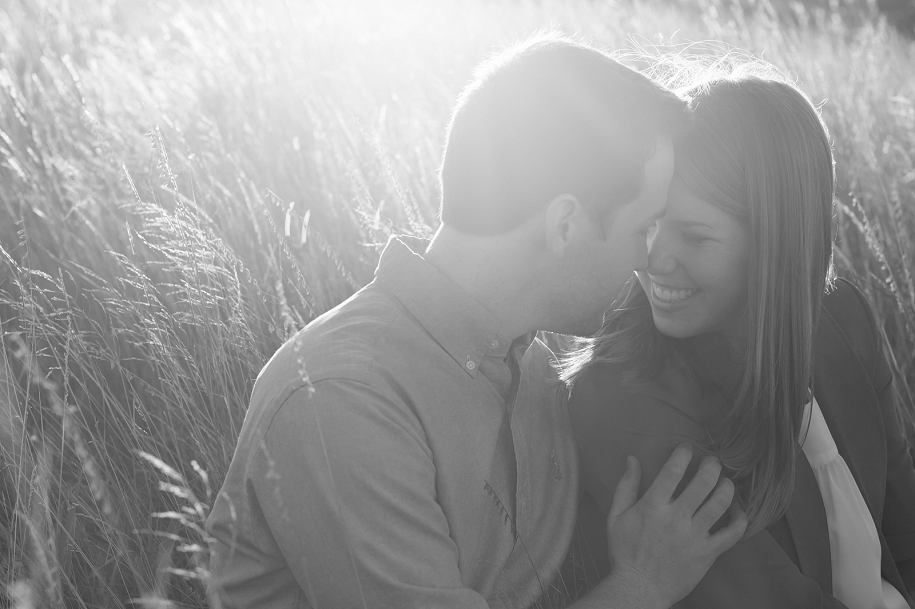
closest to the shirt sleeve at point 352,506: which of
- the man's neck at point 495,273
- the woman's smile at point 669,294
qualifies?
the man's neck at point 495,273

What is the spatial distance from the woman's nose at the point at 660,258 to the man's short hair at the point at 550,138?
19.2 inches

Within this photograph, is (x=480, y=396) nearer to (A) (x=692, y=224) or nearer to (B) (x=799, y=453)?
(A) (x=692, y=224)

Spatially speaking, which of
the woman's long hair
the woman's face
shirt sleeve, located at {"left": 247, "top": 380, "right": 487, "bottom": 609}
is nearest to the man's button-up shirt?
shirt sleeve, located at {"left": 247, "top": 380, "right": 487, "bottom": 609}

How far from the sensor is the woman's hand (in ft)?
5.34

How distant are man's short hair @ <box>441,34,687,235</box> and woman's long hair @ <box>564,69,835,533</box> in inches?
17.6

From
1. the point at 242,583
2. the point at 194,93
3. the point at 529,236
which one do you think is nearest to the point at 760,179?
the point at 529,236

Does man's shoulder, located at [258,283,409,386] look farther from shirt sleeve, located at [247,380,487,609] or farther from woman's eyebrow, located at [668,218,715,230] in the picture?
woman's eyebrow, located at [668,218,715,230]

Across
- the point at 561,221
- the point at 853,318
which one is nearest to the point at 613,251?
the point at 561,221

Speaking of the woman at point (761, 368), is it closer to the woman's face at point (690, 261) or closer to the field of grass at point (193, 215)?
the woman's face at point (690, 261)

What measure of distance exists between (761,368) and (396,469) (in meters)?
1.11

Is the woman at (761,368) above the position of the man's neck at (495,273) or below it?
below

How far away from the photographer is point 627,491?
176 cm

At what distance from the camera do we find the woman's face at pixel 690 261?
2.07 m

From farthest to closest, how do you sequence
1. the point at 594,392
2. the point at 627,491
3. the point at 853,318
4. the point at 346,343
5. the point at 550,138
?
the point at 853,318 → the point at 594,392 → the point at 627,491 → the point at 550,138 → the point at 346,343
